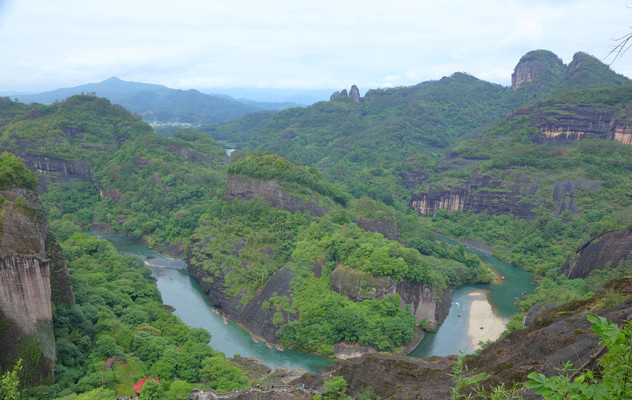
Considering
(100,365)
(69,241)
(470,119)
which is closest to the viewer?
(100,365)

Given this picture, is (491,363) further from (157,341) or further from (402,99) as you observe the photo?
(402,99)

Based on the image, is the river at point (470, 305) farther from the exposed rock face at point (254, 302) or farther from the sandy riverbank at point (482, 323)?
the exposed rock face at point (254, 302)

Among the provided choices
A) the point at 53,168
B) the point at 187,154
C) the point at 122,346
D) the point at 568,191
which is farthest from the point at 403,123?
the point at 122,346

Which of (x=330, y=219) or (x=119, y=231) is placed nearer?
(x=330, y=219)

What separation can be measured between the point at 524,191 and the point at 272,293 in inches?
1669

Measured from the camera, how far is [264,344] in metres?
34.0

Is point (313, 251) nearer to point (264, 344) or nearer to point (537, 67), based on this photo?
point (264, 344)

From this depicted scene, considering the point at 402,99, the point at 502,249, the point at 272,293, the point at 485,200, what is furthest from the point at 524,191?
the point at 402,99

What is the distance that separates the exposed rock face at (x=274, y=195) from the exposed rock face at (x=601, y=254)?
2563 cm

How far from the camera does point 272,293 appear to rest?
3753 cm

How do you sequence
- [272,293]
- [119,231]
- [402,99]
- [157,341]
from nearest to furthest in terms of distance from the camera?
[157,341] → [272,293] → [119,231] → [402,99]

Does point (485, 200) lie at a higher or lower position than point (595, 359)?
lower

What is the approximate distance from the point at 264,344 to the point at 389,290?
11.2 meters

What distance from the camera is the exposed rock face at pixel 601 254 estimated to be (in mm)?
35312
